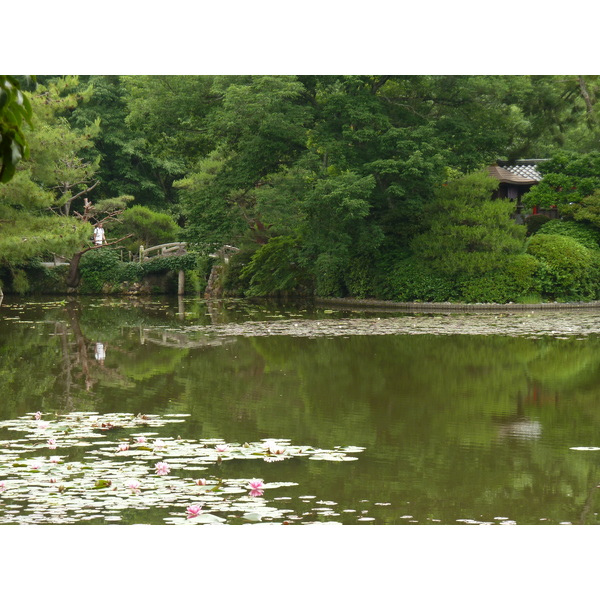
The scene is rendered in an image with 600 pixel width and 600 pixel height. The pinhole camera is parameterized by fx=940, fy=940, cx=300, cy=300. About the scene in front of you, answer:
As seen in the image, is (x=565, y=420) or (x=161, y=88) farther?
(x=161, y=88)

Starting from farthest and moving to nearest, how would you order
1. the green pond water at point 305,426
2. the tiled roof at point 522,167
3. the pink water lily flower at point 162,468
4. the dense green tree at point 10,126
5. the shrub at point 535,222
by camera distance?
the tiled roof at point 522,167, the shrub at point 535,222, the pink water lily flower at point 162,468, the green pond water at point 305,426, the dense green tree at point 10,126

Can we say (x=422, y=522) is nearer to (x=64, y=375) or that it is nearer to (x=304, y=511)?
(x=304, y=511)

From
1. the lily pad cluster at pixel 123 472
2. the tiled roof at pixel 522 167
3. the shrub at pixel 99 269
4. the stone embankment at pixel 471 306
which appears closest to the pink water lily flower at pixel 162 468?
the lily pad cluster at pixel 123 472

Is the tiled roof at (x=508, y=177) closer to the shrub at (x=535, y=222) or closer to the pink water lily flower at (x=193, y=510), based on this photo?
the shrub at (x=535, y=222)

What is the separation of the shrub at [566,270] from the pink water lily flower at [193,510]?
19038 mm

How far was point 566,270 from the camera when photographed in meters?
23.3

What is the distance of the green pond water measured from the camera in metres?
5.45

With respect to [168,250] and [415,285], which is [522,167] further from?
[168,250]

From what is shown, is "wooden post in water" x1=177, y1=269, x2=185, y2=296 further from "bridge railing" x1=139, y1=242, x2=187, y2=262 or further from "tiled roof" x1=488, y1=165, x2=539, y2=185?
"tiled roof" x1=488, y1=165, x2=539, y2=185

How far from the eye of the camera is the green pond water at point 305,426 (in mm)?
5453

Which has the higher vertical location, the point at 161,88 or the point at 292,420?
the point at 161,88

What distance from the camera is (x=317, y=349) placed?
1413 centimetres
